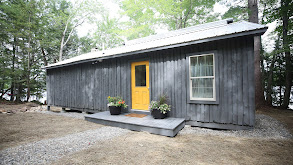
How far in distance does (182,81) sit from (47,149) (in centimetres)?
373

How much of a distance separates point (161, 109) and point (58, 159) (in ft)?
8.81

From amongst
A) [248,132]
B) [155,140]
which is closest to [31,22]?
[155,140]

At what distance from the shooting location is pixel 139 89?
4.96 metres

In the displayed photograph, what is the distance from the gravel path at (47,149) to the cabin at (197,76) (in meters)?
2.15

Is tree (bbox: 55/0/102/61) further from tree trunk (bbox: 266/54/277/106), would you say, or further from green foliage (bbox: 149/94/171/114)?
tree trunk (bbox: 266/54/277/106)

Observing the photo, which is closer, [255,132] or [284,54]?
[255,132]

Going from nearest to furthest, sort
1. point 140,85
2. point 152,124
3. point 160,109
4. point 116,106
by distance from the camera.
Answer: point 152,124 < point 160,109 < point 116,106 < point 140,85

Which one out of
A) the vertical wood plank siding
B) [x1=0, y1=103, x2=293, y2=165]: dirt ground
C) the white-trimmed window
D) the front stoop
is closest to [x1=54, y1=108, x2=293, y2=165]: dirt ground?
[x1=0, y1=103, x2=293, y2=165]: dirt ground

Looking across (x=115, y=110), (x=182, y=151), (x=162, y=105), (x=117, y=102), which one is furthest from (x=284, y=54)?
(x=115, y=110)

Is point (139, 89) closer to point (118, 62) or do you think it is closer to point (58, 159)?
point (118, 62)

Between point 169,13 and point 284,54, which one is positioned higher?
point 169,13

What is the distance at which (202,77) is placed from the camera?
3766 mm

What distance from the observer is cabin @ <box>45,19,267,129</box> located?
3.28 m

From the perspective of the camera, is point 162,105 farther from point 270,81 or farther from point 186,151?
point 270,81
